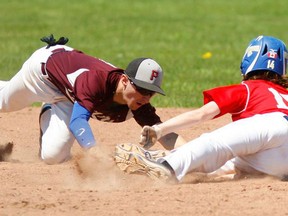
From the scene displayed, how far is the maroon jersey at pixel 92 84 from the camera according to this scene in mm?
6848

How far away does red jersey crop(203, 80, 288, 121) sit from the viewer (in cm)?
636

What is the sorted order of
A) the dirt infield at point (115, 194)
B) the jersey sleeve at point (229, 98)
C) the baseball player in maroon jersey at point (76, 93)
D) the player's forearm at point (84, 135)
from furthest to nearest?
the baseball player in maroon jersey at point (76, 93)
the player's forearm at point (84, 135)
the jersey sleeve at point (229, 98)
the dirt infield at point (115, 194)

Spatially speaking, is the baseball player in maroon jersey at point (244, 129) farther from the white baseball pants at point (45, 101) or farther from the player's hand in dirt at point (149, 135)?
the white baseball pants at point (45, 101)

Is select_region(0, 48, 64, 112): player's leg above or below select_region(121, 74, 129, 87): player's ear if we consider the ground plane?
below

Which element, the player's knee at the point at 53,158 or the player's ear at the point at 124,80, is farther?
the player's knee at the point at 53,158

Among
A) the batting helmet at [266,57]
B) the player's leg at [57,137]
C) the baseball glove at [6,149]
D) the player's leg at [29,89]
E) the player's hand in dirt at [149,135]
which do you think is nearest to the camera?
the player's hand in dirt at [149,135]

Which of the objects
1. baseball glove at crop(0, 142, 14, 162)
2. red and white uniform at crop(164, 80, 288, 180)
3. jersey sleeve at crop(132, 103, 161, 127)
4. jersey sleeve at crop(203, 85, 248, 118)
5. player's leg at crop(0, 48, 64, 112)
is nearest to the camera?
red and white uniform at crop(164, 80, 288, 180)

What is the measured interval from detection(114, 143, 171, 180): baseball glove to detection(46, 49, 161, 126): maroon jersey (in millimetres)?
503

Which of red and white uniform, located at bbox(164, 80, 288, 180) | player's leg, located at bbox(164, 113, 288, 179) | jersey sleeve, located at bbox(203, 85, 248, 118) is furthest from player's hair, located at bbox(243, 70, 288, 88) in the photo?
player's leg, located at bbox(164, 113, 288, 179)

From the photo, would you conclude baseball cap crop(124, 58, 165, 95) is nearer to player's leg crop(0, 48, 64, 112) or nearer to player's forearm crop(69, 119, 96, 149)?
player's forearm crop(69, 119, 96, 149)

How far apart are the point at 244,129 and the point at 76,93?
141 cm

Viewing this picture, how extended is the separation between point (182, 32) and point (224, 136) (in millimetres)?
12138

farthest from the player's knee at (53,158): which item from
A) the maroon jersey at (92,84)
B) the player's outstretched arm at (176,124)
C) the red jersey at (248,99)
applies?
the red jersey at (248,99)

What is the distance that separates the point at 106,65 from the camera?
293 inches
